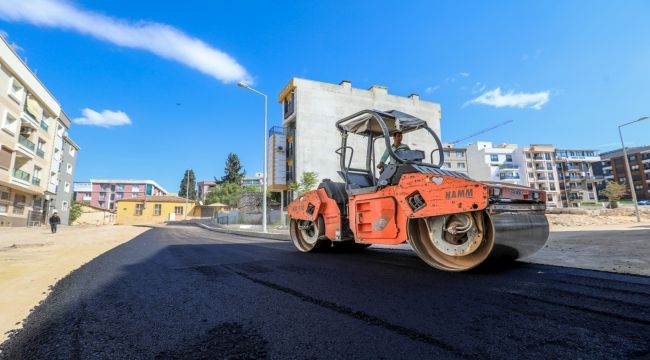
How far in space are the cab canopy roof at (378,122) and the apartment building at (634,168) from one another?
106373mm

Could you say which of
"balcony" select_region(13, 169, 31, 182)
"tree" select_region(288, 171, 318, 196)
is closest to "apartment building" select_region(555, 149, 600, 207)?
"tree" select_region(288, 171, 318, 196)

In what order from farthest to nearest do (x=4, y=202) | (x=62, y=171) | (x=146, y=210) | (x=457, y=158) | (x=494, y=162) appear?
(x=457, y=158) < (x=494, y=162) < (x=146, y=210) < (x=62, y=171) < (x=4, y=202)

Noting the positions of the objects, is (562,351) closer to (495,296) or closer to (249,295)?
(495,296)

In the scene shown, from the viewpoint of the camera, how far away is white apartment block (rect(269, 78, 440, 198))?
3403 cm

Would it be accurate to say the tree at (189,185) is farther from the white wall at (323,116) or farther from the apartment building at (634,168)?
the apartment building at (634,168)

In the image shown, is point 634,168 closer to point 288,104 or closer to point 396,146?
point 288,104

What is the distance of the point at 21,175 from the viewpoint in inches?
1017

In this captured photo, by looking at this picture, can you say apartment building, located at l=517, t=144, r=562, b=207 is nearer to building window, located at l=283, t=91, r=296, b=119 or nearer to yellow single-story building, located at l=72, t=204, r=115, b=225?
building window, located at l=283, t=91, r=296, b=119

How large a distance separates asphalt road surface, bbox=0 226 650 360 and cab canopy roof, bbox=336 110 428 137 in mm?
2763

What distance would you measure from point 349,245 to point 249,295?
4.41m

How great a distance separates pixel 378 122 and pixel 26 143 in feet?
109

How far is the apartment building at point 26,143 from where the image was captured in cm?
2319

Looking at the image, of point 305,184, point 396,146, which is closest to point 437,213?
point 396,146

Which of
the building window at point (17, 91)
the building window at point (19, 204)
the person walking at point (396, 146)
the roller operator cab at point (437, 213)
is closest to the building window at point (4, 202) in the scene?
the building window at point (19, 204)
